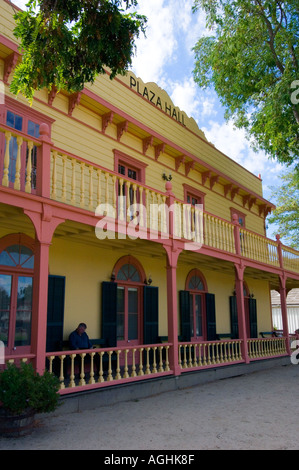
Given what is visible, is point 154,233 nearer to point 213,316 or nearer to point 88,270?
point 88,270

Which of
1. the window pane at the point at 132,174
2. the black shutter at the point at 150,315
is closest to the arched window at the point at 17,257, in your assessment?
the black shutter at the point at 150,315

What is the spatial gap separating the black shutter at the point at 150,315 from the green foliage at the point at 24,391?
5233 millimetres

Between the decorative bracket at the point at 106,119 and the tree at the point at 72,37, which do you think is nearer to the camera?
the tree at the point at 72,37

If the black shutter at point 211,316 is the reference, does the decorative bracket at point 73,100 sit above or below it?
Answer: above

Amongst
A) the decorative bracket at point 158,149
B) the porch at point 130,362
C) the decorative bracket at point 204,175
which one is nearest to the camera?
the porch at point 130,362

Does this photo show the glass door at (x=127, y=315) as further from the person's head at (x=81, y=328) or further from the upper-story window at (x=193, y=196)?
the upper-story window at (x=193, y=196)

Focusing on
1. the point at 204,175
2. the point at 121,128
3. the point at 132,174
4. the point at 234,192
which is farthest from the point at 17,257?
the point at 234,192

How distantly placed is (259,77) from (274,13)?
1.95 m

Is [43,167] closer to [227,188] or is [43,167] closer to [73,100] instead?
[73,100]

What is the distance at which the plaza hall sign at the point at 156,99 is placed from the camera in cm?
1190

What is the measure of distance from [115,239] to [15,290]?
2.44 m

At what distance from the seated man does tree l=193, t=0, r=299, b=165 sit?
8.37 metres

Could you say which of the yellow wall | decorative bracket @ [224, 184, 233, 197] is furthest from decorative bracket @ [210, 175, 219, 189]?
the yellow wall

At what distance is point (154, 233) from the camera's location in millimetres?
8758
